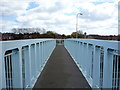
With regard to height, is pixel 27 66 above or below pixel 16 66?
below

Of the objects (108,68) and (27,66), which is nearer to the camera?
(108,68)

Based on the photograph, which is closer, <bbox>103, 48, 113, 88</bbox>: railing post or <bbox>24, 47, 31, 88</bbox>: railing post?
<bbox>103, 48, 113, 88</bbox>: railing post

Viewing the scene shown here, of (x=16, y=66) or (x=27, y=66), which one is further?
(x=27, y=66)

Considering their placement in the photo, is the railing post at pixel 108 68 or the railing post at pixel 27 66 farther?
the railing post at pixel 27 66

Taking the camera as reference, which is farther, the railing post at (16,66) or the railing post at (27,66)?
the railing post at (27,66)

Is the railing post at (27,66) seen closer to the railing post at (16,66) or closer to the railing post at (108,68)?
the railing post at (16,66)

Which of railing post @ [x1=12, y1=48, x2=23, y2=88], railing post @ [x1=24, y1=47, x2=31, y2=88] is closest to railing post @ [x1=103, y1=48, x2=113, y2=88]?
railing post @ [x1=12, y1=48, x2=23, y2=88]

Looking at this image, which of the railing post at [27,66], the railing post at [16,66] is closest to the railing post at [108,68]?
the railing post at [16,66]

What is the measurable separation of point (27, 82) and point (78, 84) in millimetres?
1645

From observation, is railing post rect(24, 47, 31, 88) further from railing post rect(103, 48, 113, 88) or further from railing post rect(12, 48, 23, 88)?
railing post rect(103, 48, 113, 88)

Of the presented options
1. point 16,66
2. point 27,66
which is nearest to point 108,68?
point 16,66

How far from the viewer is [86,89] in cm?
391

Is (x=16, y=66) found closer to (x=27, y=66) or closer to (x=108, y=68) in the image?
(x=27, y=66)

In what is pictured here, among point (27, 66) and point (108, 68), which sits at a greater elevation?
point (108, 68)
